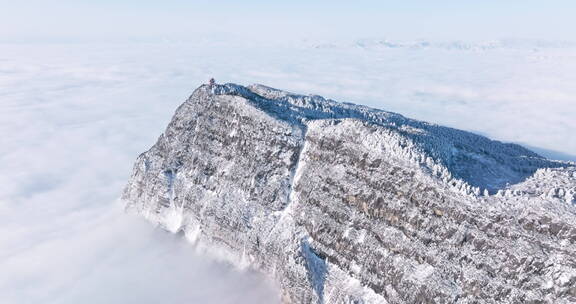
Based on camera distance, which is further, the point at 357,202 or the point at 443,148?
the point at 443,148

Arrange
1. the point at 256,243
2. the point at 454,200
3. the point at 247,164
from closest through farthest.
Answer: the point at 454,200 → the point at 256,243 → the point at 247,164

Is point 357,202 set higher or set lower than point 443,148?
lower

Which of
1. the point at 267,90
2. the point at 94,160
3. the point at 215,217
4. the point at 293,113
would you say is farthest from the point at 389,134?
the point at 94,160

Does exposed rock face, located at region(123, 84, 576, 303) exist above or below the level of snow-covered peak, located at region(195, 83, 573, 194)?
below

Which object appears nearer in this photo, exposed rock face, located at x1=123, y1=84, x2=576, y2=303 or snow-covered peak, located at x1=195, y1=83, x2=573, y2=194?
exposed rock face, located at x1=123, y1=84, x2=576, y2=303

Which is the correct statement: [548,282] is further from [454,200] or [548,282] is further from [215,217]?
[215,217]

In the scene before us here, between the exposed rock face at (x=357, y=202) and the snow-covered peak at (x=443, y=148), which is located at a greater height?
the snow-covered peak at (x=443, y=148)

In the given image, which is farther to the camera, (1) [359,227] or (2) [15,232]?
(2) [15,232]

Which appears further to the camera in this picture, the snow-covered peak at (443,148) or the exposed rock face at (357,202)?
the snow-covered peak at (443,148)
